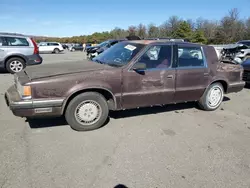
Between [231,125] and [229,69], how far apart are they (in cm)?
152

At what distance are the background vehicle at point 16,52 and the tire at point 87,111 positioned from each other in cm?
642

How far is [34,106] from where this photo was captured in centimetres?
319

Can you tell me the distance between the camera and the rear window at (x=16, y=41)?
859 cm

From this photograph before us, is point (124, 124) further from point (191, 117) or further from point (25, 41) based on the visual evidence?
point (25, 41)

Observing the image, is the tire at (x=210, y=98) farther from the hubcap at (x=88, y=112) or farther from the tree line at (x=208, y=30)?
the tree line at (x=208, y=30)

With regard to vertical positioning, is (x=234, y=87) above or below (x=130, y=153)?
above

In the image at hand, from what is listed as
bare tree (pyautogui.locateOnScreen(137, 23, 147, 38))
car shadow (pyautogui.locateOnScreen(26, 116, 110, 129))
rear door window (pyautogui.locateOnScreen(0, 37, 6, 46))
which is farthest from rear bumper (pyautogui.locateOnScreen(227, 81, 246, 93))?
bare tree (pyautogui.locateOnScreen(137, 23, 147, 38))

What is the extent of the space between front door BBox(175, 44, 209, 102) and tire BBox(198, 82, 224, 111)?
18cm

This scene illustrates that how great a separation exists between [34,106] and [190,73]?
312 centimetres

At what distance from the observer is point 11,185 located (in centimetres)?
225

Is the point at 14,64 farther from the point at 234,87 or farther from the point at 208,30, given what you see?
the point at 208,30

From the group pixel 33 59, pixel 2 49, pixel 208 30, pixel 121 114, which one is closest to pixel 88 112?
pixel 121 114

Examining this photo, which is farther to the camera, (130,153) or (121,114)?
(121,114)

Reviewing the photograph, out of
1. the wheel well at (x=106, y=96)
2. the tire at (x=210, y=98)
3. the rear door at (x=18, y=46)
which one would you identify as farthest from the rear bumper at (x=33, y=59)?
the tire at (x=210, y=98)
